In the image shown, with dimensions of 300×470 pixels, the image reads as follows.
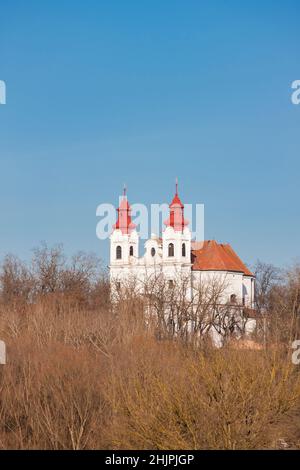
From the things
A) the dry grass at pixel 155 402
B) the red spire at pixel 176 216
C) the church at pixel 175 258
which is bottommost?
the dry grass at pixel 155 402

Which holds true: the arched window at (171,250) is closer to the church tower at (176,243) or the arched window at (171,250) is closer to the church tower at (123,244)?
the church tower at (176,243)

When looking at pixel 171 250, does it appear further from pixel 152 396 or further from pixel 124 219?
pixel 152 396

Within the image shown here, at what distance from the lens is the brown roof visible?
8131 cm

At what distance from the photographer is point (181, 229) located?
262ft

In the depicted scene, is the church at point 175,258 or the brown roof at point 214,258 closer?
the church at point 175,258

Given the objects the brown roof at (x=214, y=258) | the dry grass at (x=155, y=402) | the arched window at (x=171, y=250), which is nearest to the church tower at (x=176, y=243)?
the arched window at (x=171, y=250)

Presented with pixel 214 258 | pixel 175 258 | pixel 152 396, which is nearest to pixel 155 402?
pixel 152 396

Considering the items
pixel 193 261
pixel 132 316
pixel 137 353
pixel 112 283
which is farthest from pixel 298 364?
pixel 193 261

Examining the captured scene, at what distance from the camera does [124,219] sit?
83312mm

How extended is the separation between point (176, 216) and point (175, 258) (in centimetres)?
406

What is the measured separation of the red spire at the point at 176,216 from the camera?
80.1 meters

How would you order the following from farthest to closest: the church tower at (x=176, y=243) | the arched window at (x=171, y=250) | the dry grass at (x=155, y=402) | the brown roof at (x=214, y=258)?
the brown roof at (x=214, y=258) → the arched window at (x=171, y=250) → the church tower at (x=176, y=243) → the dry grass at (x=155, y=402)

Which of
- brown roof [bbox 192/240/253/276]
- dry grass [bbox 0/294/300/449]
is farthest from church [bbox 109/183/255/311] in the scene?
dry grass [bbox 0/294/300/449]
